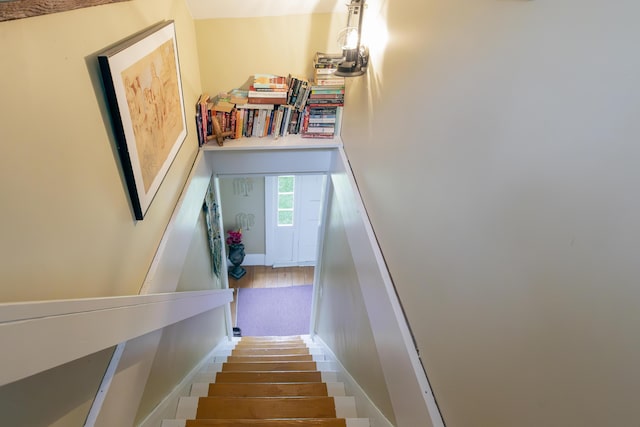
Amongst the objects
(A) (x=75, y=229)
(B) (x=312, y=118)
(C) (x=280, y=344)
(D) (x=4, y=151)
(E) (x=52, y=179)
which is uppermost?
(D) (x=4, y=151)

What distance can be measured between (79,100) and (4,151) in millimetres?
318

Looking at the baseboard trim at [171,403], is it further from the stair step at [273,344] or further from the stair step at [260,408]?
the stair step at [273,344]

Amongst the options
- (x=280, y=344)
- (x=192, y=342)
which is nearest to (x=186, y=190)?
(x=192, y=342)

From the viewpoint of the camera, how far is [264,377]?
7.82 ft

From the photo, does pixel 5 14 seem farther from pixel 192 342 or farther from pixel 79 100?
pixel 192 342

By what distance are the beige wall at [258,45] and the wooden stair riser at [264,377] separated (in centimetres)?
213

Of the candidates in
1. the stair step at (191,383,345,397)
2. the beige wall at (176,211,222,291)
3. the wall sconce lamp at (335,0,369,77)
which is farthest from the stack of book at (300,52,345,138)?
the stair step at (191,383,345,397)

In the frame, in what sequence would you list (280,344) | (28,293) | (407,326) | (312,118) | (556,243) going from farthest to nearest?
1. (280,344)
2. (312,118)
3. (407,326)
4. (28,293)
5. (556,243)

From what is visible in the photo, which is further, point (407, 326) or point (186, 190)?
point (186, 190)

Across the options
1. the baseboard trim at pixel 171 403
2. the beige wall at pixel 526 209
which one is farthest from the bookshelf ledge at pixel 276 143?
the baseboard trim at pixel 171 403

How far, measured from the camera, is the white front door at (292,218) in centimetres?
445

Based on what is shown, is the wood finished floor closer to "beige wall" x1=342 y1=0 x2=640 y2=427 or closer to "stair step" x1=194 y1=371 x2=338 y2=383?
"stair step" x1=194 y1=371 x2=338 y2=383

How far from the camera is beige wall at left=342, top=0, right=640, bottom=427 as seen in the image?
44 centimetres

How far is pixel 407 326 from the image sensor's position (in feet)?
3.78
